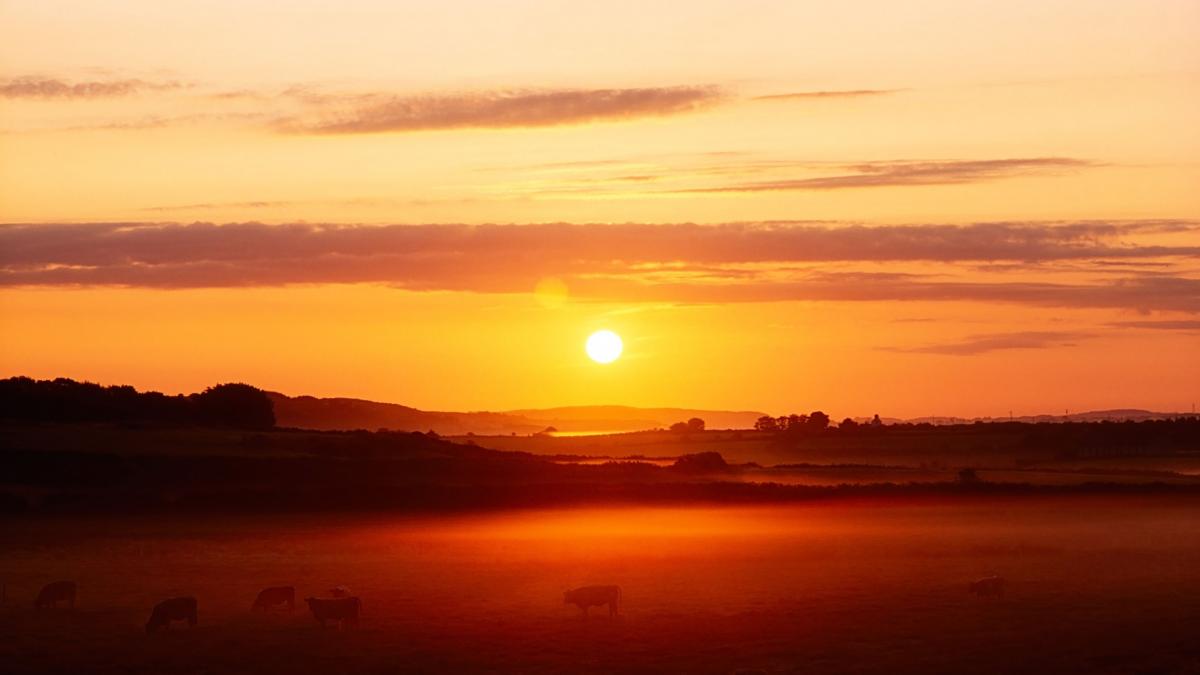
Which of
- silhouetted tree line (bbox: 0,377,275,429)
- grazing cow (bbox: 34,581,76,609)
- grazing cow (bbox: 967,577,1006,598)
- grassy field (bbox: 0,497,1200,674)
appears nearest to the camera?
grassy field (bbox: 0,497,1200,674)

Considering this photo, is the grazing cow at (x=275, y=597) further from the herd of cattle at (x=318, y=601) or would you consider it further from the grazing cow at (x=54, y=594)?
the grazing cow at (x=54, y=594)

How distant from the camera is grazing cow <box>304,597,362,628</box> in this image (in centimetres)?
2984

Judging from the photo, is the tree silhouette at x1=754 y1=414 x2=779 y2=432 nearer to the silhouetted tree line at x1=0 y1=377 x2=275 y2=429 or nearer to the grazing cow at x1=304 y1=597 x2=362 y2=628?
the silhouetted tree line at x1=0 y1=377 x2=275 y2=429

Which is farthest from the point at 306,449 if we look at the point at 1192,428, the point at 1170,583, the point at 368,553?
the point at 1192,428

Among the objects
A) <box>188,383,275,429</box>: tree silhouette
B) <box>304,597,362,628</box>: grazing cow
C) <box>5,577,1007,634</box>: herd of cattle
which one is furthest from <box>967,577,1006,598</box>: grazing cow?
<box>188,383,275,429</box>: tree silhouette

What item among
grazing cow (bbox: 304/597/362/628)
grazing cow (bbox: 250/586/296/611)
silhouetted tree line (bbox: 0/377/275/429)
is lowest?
grazing cow (bbox: 304/597/362/628)

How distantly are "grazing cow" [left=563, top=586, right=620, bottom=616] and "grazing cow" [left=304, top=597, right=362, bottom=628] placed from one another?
4.60 m

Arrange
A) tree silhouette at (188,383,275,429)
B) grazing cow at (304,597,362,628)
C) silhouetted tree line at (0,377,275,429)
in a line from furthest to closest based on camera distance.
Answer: tree silhouette at (188,383,275,429), silhouetted tree line at (0,377,275,429), grazing cow at (304,597,362,628)

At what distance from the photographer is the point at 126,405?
9344 cm

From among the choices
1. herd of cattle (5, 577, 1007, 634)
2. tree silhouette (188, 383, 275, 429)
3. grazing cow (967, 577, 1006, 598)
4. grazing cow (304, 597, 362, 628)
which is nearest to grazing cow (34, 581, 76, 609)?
herd of cattle (5, 577, 1007, 634)

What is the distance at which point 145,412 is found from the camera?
93500mm

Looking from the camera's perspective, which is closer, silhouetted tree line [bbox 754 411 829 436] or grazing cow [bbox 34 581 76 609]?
grazing cow [bbox 34 581 76 609]

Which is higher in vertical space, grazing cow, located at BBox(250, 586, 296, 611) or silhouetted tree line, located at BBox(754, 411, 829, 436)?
silhouetted tree line, located at BBox(754, 411, 829, 436)

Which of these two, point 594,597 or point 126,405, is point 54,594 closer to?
point 594,597
